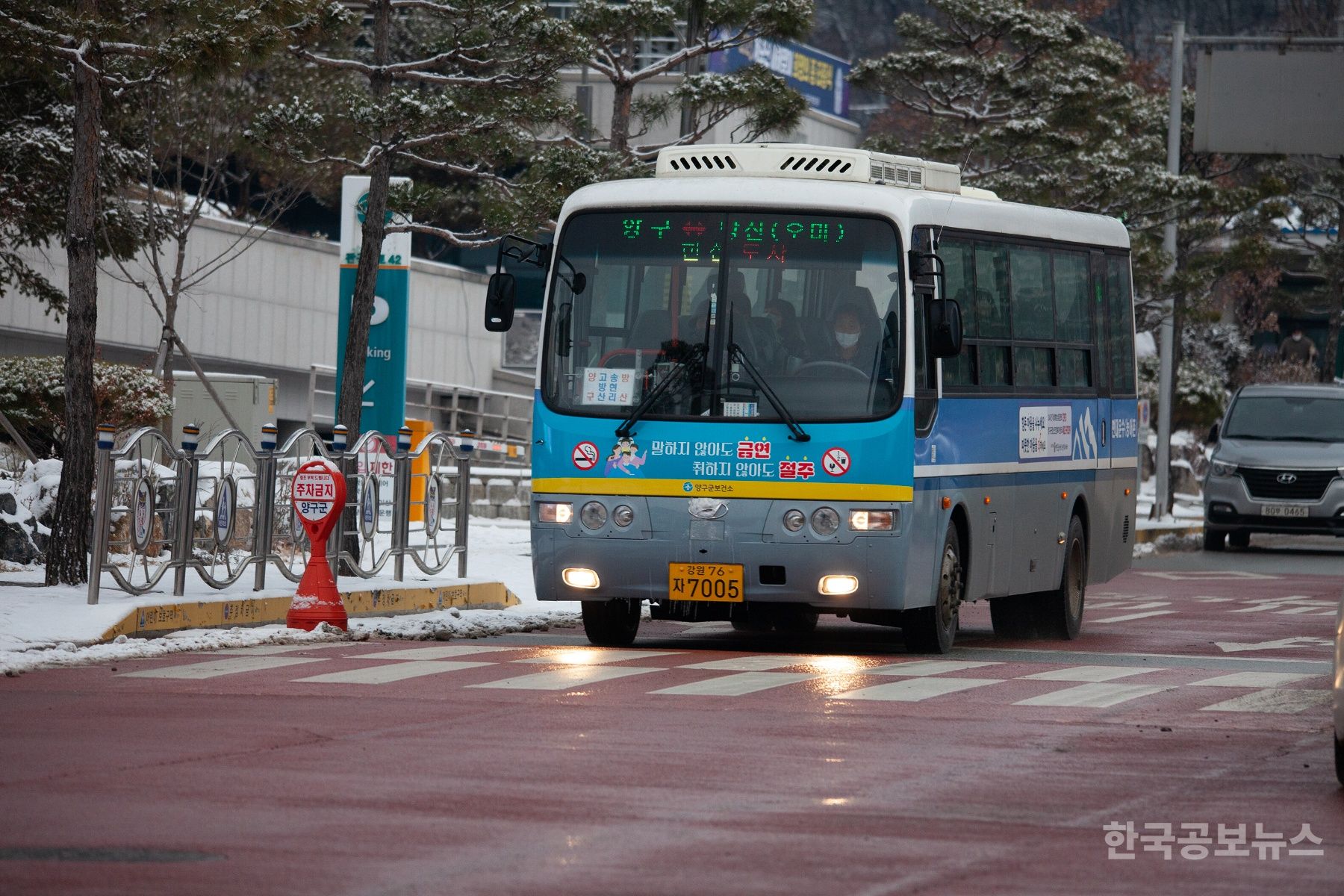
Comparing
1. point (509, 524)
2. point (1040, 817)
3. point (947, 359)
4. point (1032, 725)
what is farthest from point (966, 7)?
point (1040, 817)

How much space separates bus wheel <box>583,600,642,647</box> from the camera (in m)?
15.6

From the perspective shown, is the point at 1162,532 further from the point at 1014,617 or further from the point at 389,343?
the point at 1014,617

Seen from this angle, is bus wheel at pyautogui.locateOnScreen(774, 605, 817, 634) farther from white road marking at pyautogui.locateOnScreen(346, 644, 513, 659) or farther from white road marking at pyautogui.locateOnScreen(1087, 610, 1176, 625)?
white road marking at pyautogui.locateOnScreen(1087, 610, 1176, 625)

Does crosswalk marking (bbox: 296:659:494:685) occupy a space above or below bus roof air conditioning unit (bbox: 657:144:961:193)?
below

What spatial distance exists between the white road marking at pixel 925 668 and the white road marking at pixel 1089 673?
0.51m

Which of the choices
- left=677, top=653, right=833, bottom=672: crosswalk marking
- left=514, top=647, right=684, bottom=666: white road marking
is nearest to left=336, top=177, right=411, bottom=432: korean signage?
left=514, top=647, right=684, bottom=666: white road marking

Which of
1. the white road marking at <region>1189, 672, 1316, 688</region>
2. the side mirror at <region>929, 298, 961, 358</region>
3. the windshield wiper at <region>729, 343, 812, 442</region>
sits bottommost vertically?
the white road marking at <region>1189, 672, 1316, 688</region>

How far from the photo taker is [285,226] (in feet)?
A: 198

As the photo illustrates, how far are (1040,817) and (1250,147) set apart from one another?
3026 centimetres

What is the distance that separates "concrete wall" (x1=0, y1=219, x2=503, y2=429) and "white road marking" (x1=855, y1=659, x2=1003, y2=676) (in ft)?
70.3

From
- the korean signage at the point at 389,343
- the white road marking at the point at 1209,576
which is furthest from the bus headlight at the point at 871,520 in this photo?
the white road marking at the point at 1209,576

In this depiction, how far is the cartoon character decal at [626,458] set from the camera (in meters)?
14.9

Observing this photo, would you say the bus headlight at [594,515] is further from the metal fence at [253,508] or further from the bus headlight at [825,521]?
the metal fence at [253,508]

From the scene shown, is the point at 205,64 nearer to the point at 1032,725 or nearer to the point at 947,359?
the point at 947,359
